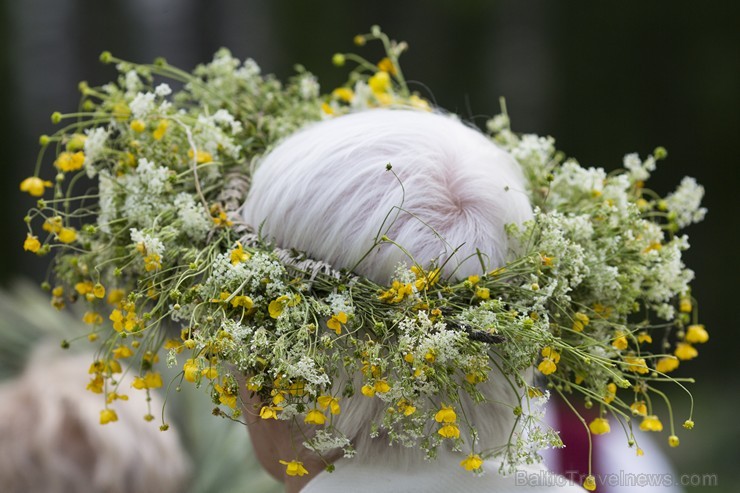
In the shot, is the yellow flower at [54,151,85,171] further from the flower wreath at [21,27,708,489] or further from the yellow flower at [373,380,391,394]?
the yellow flower at [373,380,391,394]

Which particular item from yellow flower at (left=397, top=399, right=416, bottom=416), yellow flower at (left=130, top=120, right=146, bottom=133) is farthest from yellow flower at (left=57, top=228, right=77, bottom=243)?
yellow flower at (left=397, top=399, right=416, bottom=416)

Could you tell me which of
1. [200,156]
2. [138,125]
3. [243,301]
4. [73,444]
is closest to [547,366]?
[243,301]

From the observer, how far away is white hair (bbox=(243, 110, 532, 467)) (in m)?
1.46

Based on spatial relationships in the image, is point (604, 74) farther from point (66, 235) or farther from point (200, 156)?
point (66, 235)

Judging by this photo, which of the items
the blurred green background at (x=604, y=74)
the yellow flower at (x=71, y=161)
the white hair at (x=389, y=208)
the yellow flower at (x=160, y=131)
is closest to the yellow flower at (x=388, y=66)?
the white hair at (x=389, y=208)

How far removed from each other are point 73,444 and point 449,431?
0.97 metres

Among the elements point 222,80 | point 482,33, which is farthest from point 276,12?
point 222,80

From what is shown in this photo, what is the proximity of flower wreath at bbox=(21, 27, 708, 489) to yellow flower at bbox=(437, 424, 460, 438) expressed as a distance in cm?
1

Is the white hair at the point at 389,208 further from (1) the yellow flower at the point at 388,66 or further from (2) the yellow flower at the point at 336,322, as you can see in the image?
(1) the yellow flower at the point at 388,66

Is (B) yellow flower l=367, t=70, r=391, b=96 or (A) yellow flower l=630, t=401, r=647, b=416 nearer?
(A) yellow flower l=630, t=401, r=647, b=416

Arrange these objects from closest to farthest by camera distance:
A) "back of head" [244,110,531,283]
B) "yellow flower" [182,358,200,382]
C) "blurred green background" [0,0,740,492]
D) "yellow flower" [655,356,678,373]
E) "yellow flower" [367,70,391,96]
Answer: "yellow flower" [182,358,200,382]
"back of head" [244,110,531,283]
"yellow flower" [655,356,678,373]
"yellow flower" [367,70,391,96]
"blurred green background" [0,0,740,492]

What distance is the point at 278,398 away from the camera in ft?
4.47

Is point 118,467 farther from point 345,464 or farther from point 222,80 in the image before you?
point 222,80

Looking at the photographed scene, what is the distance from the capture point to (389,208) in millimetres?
1460
